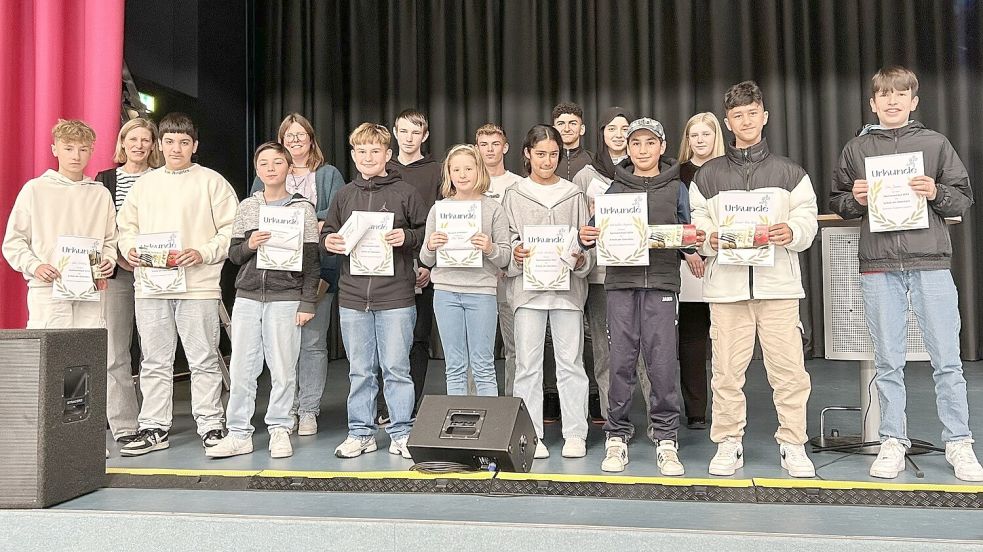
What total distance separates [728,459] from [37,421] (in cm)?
250

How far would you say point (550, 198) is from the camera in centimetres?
349

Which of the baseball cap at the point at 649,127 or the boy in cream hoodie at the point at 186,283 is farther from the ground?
the baseball cap at the point at 649,127

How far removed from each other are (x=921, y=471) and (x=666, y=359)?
1.01 metres

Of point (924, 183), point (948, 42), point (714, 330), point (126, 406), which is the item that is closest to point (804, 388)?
point (714, 330)

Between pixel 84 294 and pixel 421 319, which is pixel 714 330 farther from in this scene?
pixel 84 294

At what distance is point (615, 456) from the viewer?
3166mm

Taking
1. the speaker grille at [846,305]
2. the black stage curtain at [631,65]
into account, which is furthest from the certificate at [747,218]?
the black stage curtain at [631,65]

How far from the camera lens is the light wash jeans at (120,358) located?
3740 millimetres

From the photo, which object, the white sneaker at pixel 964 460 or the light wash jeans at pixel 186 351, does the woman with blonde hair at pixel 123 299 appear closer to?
the light wash jeans at pixel 186 351

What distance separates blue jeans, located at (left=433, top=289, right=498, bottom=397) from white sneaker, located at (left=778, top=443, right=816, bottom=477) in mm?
1192

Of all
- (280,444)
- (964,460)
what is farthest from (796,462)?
(280,444)

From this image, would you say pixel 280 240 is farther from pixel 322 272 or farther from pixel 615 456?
pixel 615 456

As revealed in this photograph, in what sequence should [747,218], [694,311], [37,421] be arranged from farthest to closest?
[694,311] < [747,218] < [37,421]

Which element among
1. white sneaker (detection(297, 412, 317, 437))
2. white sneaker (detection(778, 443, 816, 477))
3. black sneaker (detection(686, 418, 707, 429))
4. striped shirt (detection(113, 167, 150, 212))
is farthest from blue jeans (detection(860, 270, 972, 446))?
striped shirt (detection(113, 167, 150, 212))
